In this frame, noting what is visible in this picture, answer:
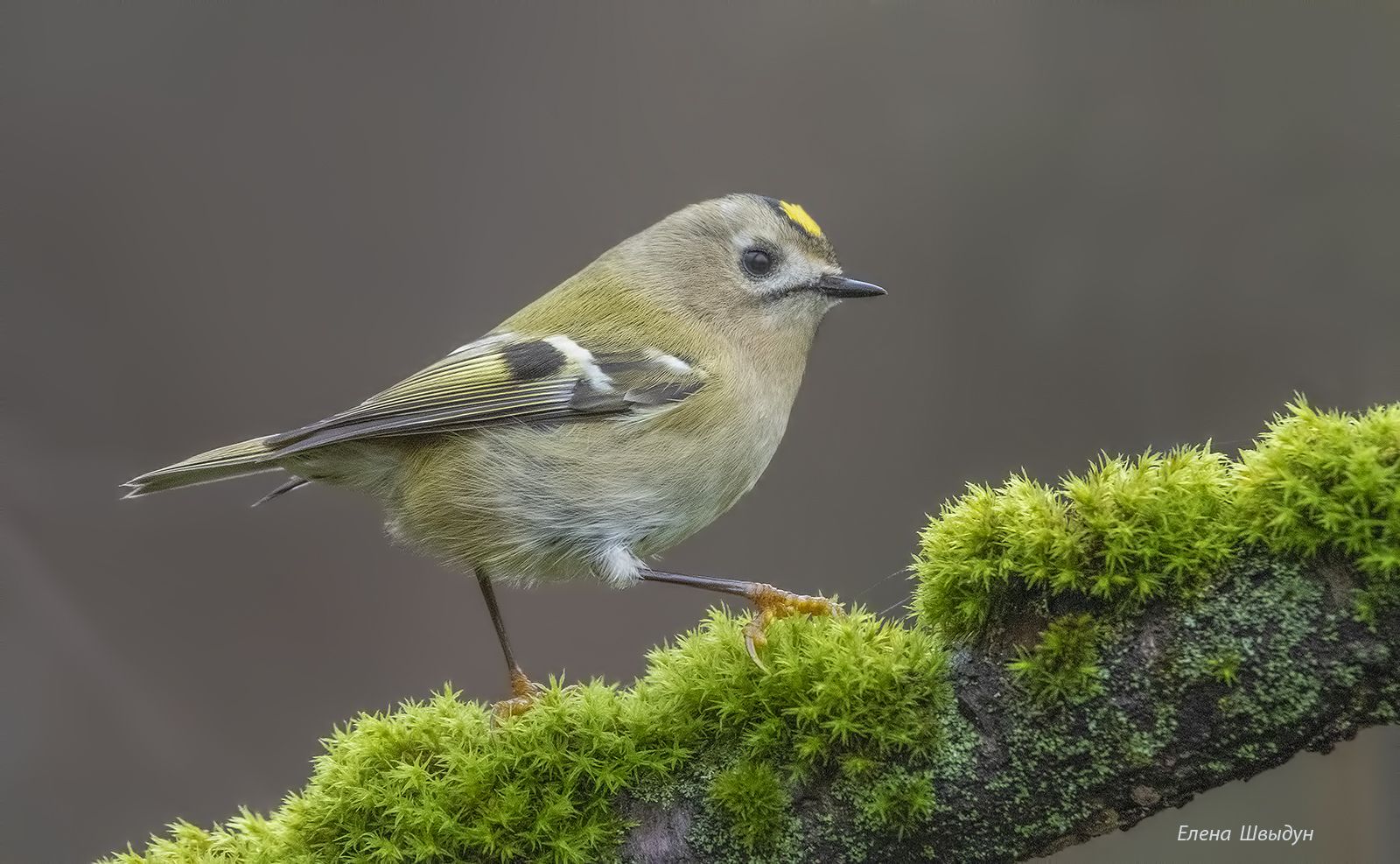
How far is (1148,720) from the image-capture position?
1323mm

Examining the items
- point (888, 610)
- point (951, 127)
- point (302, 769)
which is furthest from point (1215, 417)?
point (302, 769)

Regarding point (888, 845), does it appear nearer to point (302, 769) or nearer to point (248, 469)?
point (248, 469)

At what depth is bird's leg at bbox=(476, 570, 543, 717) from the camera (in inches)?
78.6

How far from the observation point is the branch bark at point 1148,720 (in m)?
1.25

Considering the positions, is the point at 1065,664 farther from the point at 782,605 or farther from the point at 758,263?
the point at 758,263

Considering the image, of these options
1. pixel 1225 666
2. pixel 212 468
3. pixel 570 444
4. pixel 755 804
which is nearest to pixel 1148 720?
pixel 1225 666

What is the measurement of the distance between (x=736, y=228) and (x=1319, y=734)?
65.0 inches

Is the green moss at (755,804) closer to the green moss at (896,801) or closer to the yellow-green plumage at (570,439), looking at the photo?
the green moss at (896,801)

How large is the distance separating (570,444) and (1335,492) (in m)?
1.35

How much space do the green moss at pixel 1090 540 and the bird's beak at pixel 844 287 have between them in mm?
940

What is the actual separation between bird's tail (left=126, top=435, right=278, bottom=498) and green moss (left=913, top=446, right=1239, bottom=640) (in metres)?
1.41

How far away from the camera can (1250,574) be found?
1.31 m

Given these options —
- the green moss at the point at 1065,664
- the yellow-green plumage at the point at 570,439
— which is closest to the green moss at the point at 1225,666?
the green moss at the point at 1065,664

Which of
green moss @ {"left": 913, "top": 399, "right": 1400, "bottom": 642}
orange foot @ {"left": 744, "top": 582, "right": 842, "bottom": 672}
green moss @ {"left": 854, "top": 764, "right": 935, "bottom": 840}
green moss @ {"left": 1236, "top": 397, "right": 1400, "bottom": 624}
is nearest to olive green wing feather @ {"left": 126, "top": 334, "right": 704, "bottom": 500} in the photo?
orange foot @ {"left": 744, "top": 582, "right": 842, "bottom": 672}
